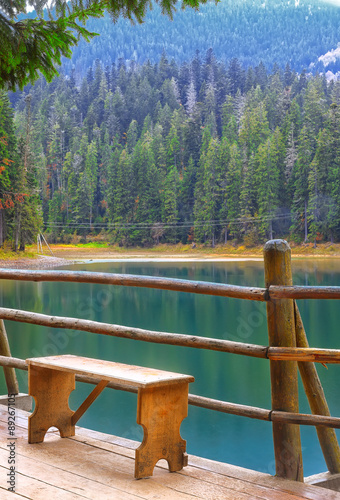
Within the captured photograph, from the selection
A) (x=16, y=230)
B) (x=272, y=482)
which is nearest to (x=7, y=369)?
(x=272, y=482)

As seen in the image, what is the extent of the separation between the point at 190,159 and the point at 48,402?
209 feet

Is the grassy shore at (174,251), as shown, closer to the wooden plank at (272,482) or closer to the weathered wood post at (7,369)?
the weathered wood post at (7,369)

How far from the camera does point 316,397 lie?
9.48 ft

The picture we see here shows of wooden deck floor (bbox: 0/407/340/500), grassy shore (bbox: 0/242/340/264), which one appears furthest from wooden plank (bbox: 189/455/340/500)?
grassy shore (bbox: 0/242/340/264)

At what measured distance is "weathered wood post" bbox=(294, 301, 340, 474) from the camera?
275 cm

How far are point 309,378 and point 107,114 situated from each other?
271 ft

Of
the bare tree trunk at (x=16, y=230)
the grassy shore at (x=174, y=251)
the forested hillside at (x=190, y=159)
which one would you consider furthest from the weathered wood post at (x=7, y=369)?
the forested hillside at (x=190, y=159)

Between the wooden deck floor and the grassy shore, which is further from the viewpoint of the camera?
the grassy shore

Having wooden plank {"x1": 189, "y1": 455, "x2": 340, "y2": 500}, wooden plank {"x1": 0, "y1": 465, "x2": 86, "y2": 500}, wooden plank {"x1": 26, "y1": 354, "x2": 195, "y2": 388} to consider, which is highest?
wooden plank {"x1": 26, "y1": 354, "x2": 195, "y2": 388}

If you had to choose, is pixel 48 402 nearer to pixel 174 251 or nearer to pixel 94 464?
pixel 94 464

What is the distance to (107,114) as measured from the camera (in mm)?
82688

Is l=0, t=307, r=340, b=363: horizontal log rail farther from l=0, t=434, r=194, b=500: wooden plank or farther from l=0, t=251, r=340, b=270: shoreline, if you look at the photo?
l=0, t=251, r=340, b=270: shoreline

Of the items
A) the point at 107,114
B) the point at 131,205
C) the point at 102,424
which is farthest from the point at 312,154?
the point at 102,424

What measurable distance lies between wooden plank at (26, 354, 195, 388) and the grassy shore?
42296 millimetres
